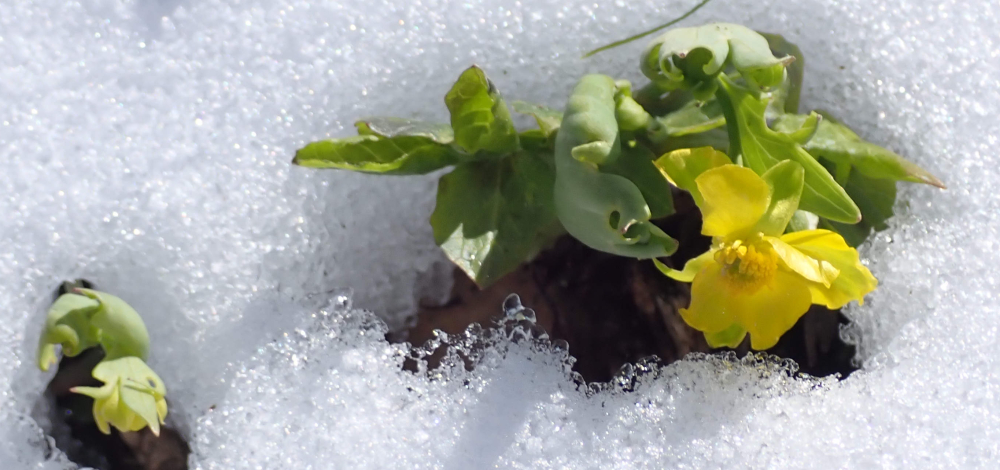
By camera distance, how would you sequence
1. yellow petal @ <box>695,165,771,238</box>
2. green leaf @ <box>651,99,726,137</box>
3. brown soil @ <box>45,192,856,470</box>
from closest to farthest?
yellow petal @ <box>695,165,771,238</box> < green leaf @ <box>651,99,726,137</box> < brown soil @ <box>45,192,856,470</box>

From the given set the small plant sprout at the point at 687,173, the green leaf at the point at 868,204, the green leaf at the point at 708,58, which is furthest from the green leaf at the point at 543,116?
the green leaf at the point at 868,204

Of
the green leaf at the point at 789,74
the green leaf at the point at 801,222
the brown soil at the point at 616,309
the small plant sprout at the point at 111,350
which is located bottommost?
the brown soil at the point at 616,309

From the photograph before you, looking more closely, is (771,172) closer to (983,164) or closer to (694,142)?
(694,142)

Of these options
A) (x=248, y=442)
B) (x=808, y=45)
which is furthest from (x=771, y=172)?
(x=248, y=442)

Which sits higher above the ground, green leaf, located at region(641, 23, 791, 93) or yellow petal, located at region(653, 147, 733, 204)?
green leaf, located at region(641, 23, 791, 93)

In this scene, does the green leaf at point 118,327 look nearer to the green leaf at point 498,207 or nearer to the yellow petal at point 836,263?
the green leaf at point 498,207

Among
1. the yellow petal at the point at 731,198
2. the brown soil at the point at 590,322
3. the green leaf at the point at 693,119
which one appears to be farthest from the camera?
the brown soil at the point at 590,322

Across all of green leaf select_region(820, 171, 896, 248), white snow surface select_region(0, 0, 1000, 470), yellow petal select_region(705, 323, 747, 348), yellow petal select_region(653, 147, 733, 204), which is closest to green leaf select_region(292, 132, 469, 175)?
white snow surface select_region(0, 0, 1000, 470)

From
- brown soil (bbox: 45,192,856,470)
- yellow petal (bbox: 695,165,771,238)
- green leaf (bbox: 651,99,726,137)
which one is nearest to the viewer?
yellow petal (bbox: 695,165,771,238)

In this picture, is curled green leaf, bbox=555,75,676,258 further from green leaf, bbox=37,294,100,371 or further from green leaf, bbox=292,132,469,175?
green leaf, bbox=37,294,100,371
